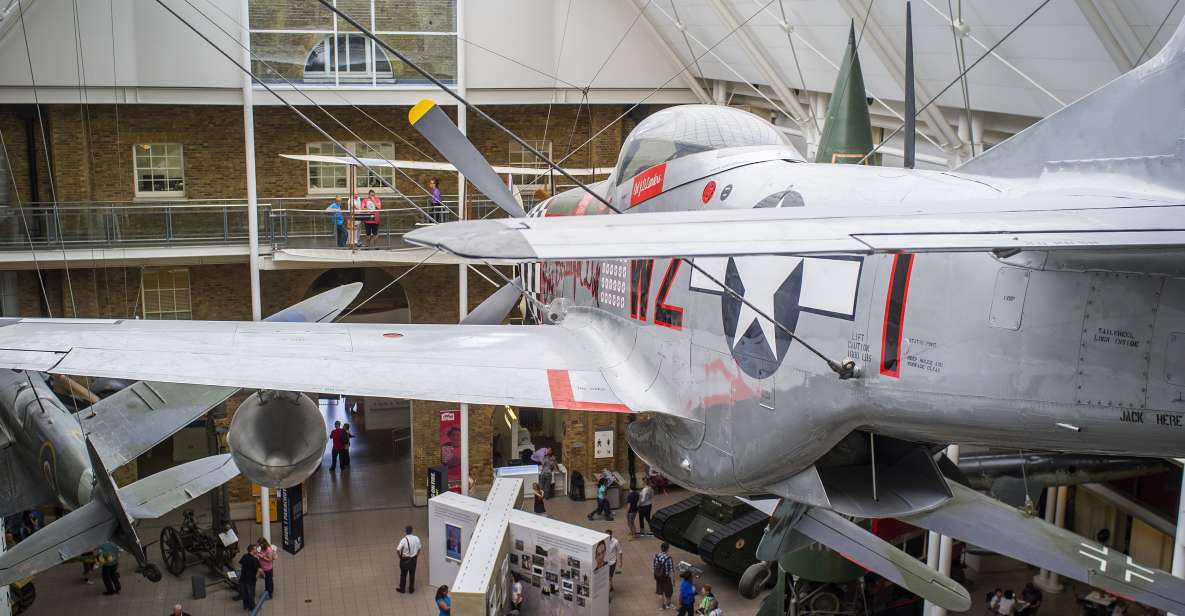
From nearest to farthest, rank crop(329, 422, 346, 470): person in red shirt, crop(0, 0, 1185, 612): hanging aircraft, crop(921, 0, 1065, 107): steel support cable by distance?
crop(0, 0, 1185, 612): hanging aircraft → crop(921, 0, 1065, 107): steel support cable → crop(329, 422, 346, 470): person in red shirt

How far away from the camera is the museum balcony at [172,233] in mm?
17656

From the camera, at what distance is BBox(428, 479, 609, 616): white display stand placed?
1483 cm

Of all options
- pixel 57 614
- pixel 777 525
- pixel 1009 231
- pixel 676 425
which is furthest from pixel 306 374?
pixel 57 614

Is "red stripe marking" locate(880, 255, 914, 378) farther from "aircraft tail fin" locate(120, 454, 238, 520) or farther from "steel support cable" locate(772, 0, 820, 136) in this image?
"aircraft tail fin" locate(120, 454, 238, 520)

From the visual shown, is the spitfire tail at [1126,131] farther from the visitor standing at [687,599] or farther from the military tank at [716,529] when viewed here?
the military tank at [716,529]

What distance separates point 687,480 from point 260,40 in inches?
549

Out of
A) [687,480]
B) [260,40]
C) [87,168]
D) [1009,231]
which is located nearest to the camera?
[1009,231]

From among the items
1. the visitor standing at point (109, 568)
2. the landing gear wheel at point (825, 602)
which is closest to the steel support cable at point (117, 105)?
the visitor standing at point (109, 568)

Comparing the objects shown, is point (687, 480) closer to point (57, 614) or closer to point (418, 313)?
point (57, 614)

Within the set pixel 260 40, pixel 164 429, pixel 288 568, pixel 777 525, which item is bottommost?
pixel 288 568

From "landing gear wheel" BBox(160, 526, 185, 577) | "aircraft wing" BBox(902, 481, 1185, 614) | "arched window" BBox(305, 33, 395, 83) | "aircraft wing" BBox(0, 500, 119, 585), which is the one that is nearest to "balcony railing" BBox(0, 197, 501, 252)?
"arched window" BBox(305, 33, 395, 83)

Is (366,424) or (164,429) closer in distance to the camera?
(164,429)

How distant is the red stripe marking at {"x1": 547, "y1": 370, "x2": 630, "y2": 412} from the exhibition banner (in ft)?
43.0

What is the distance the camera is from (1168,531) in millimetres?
13453
